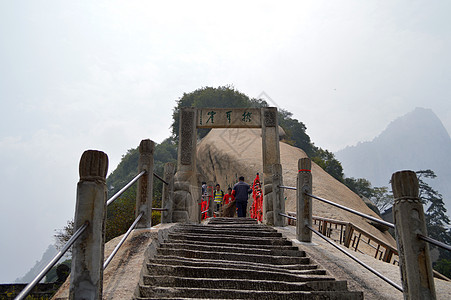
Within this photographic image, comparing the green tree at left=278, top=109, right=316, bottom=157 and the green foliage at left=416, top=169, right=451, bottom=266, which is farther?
the green tree at left=278, top=109, right=316, bottom=157

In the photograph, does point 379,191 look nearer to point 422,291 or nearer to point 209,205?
point 209,205

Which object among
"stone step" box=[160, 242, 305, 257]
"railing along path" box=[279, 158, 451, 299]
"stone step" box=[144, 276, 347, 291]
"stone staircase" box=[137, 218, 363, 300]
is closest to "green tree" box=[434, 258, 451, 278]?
"stone staircase" box=[137, 218, 363, 300]

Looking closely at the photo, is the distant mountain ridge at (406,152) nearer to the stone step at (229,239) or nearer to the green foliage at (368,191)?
the green foliage at (368,191)

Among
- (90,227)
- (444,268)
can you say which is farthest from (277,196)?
(444,268)

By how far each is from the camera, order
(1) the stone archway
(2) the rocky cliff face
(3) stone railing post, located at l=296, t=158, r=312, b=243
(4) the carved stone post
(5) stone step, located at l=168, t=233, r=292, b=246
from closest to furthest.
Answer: (5) stone step, located at l=168, t=233, r=292, b=246 → (3) stone railing post, located at l=296, t=158, r=312, b=243 → (1) the stone archway → (4) the carved stone post → (2) the rocky cliff face

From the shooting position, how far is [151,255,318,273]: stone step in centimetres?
315

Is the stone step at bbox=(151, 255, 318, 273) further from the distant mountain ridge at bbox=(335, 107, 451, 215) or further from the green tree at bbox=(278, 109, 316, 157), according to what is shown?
the distant mountain ridge at bbox=(335, 107, 451, 215)

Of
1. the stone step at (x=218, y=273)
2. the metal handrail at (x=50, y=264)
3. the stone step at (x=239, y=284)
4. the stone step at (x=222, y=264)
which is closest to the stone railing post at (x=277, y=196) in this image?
the stone step at (x=222, y=264)

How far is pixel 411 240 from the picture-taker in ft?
6.77

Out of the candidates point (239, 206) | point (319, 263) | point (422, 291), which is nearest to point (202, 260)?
point (319, 263)

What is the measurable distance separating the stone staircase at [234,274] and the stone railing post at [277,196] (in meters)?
1.95

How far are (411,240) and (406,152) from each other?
159 metres

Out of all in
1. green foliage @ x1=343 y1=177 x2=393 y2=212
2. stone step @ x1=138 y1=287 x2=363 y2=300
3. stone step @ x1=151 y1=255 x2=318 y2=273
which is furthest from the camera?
green foliage @ x1=343 y1=177 x2=393 y2=212

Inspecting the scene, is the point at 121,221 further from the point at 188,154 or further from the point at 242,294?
the point at 242,294
